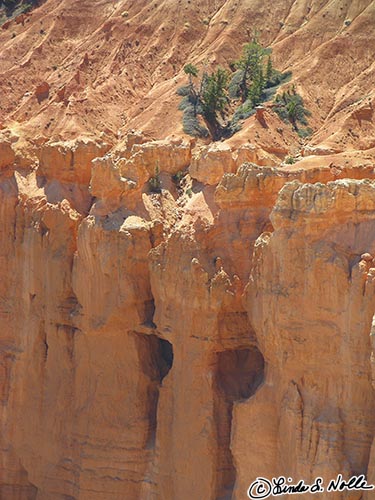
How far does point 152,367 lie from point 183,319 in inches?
111

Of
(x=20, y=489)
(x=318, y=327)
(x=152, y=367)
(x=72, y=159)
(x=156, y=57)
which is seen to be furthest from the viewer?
(x=156, y=57)

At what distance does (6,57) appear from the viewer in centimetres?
5303

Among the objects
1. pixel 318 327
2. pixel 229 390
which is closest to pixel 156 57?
pixel 229 390

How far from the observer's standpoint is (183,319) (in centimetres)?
2270

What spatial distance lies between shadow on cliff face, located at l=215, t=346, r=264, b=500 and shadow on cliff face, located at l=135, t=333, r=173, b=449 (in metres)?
2.03

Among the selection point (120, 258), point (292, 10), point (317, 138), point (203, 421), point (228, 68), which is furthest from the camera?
point (292, 10)

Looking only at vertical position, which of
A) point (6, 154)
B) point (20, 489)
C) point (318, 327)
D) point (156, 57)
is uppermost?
point (156, 57)

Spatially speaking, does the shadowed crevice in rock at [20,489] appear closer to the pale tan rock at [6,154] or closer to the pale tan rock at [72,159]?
the pale tan rock at [72,159]

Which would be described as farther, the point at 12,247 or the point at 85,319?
the point at 12,247

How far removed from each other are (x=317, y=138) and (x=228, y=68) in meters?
11.4

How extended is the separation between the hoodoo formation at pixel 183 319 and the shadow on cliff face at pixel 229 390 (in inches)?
1.4

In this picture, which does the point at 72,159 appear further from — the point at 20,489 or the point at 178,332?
the point at 20,489

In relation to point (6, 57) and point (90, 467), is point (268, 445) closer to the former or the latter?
point (90, 467)

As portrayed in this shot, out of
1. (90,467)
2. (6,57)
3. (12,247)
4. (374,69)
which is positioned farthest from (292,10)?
(90,467)
